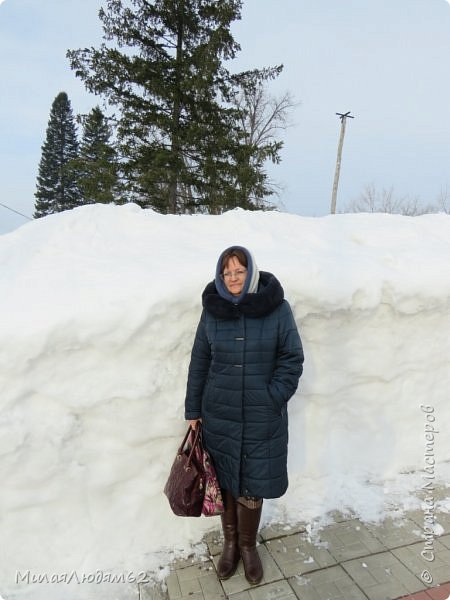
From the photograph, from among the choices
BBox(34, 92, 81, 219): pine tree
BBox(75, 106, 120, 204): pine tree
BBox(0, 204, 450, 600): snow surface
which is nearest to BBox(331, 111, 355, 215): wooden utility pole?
BBox(75, 106, 120, 204): pine tree

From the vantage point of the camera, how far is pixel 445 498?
3.06m

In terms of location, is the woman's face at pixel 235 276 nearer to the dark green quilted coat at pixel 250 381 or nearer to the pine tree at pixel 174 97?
the dark green quilted coat at pixel 250 381

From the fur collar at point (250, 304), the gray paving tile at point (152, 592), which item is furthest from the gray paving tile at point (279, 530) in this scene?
the fur collar at point (250, 304)

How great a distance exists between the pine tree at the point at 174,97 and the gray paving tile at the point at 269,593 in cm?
1021

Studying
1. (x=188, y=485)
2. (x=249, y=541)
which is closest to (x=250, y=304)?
(x=188, y=485)

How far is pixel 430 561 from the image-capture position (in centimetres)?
249

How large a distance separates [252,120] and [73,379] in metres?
21.0

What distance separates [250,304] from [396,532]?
6.82ft

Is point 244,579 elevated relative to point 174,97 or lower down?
lower down

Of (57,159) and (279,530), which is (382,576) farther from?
(57,159)

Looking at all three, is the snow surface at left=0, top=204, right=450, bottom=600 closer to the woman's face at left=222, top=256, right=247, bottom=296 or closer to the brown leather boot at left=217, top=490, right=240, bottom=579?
the brown leather boot at left=217, top=490, right=240, bottom=579

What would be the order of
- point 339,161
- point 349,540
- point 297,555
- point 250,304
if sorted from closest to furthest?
point 250,304, point 297,555, point 349,540, point 339,161

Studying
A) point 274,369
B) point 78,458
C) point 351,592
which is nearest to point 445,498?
point 351,592

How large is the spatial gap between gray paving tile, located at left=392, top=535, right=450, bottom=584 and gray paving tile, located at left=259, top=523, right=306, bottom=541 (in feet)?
2.09
